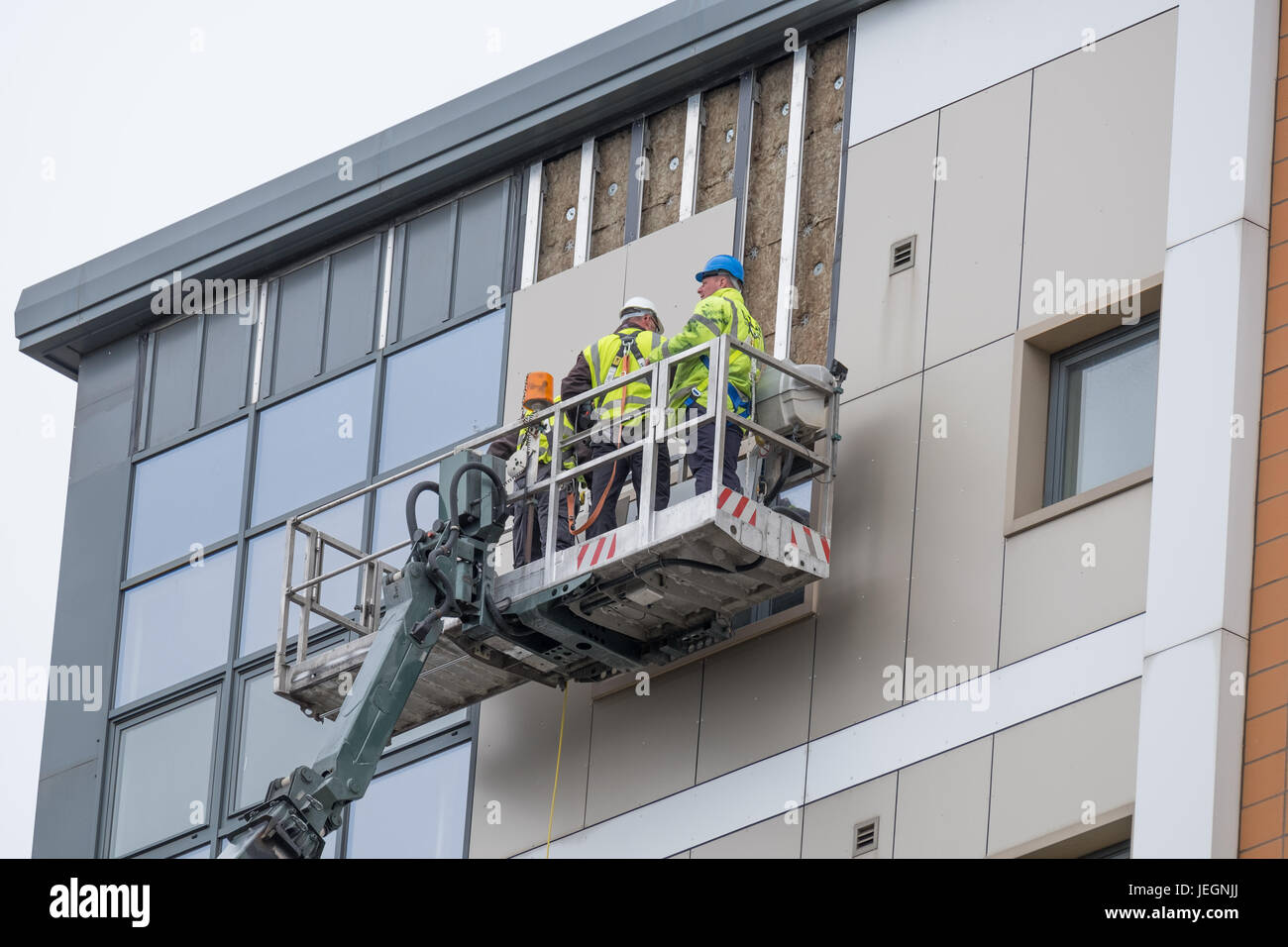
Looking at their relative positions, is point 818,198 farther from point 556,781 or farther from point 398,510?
point 556,781

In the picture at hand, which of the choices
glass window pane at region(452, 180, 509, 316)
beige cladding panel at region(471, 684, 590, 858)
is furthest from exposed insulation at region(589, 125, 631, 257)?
beige cladding panel at region(471, 684, 590, 858)

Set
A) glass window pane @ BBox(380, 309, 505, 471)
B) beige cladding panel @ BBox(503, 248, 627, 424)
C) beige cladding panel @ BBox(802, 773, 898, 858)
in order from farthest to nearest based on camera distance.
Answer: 1. glass window pane @ BBox(380, 309, 505, 471)
2. beige cladding panel @ BBox(503, 248, 627, 424)
3. beige cladding panel @ BBox(802, 773, 898, 858)

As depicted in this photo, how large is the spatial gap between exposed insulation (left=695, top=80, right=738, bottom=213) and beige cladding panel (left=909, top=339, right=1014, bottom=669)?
3556mm

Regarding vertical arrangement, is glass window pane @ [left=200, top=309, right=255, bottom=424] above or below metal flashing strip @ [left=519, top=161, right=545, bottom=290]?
below

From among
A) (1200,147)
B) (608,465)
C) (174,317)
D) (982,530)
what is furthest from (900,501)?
(174,317)

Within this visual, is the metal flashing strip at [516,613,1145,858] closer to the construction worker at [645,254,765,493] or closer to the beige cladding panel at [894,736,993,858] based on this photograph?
the beige cladding panel at [894,736,993,858]

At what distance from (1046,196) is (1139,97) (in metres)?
1.02

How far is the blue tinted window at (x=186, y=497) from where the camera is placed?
2547 centimetres

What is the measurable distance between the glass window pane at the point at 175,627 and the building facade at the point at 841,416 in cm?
4

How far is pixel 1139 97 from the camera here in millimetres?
19625

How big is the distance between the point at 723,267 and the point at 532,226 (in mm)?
4076

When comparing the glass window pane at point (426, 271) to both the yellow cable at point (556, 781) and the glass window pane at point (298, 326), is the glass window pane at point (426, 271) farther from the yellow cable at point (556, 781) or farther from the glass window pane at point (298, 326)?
the yellow cable at point (556, 781)

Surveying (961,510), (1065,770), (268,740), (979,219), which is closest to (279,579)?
(268,740)

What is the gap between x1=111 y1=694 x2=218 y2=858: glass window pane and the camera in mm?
24203
